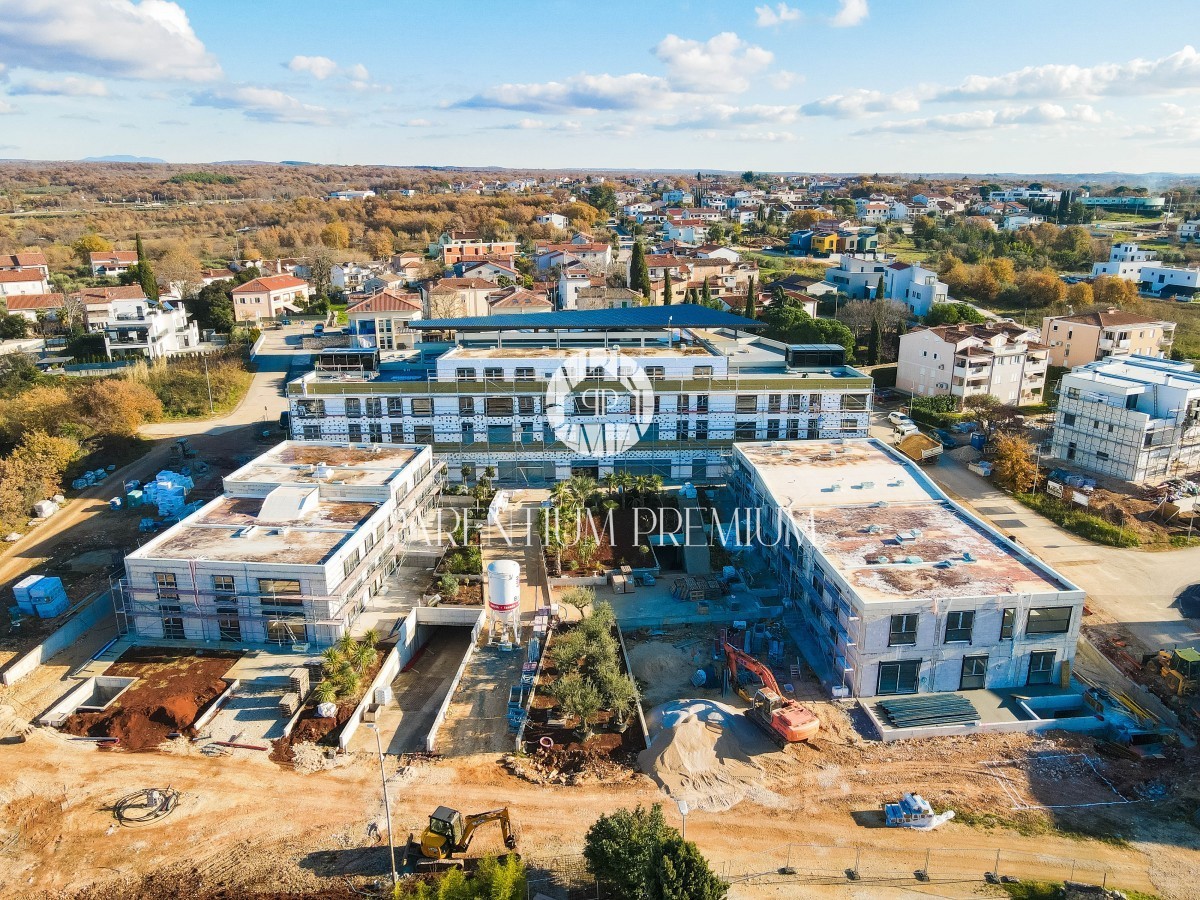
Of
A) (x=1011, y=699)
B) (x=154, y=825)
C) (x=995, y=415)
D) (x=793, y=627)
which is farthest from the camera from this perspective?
(x=995, y=415)

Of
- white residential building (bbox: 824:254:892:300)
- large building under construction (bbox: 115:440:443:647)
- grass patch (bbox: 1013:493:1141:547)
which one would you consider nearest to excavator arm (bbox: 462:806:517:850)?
large building under construction (bbox: 115:440:443:647)

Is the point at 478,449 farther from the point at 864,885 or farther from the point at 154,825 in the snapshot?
the point at 864,885

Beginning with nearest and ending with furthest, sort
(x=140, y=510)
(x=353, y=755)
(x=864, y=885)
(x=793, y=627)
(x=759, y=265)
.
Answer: (x=864, y=885), (x=353, y=755), (x=793, y=627), (x=140, y=510), (x=759, y=265)

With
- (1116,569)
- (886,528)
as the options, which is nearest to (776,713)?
(886,528)

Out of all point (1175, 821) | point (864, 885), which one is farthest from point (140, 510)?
point (1175, 821)

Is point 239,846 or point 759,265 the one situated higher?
point 759,265

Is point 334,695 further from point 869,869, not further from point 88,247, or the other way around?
point 88,247

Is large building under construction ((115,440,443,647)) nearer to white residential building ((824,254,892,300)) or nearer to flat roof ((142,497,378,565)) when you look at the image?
flat roof ((142,497,378,565))
